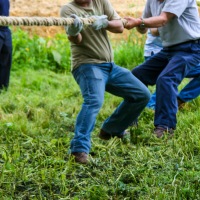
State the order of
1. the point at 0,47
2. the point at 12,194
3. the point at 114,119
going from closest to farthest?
the point at 12,194
the point at 114,119
the point at 0,47

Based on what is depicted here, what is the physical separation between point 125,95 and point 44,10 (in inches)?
284

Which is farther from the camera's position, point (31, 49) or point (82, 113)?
point (31, 49)

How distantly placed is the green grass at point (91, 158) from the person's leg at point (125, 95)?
17cm

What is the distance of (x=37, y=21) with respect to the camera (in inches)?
169

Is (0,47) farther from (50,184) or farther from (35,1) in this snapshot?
(35,1)

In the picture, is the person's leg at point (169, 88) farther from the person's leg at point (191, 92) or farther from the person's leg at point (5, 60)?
the person's leg at point (5, 60)

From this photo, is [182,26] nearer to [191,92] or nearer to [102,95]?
[191,92]

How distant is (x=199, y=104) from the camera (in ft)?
23.7

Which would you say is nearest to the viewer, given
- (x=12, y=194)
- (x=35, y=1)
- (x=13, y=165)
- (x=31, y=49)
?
(x=12, y=194)

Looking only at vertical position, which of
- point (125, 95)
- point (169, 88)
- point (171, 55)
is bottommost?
point (169, 88)

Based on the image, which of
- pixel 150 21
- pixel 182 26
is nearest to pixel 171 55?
pixel 182 26

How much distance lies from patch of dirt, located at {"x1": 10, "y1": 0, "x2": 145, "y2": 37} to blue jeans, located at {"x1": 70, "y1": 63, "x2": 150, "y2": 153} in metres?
6.49

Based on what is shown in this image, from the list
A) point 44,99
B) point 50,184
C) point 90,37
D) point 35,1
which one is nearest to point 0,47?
point 44,99

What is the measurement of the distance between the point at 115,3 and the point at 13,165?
8.69m
